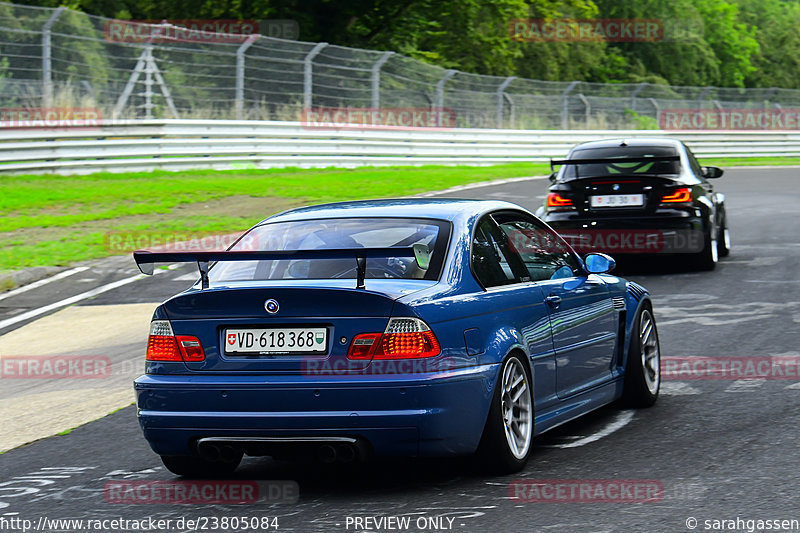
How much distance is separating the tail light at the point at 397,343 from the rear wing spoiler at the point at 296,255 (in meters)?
0.25

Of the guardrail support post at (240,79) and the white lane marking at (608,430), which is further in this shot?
the guardrail support post at (240,79)

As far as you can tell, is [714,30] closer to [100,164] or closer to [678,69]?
[678,69]

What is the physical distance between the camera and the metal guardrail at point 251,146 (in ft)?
75.6

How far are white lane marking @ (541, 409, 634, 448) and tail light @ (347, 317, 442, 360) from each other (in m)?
1.50

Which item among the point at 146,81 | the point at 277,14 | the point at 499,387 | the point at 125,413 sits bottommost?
the point at 125,413

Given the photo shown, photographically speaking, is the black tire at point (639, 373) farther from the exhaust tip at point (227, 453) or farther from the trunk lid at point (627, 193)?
the trunk lid at point (627, 193)

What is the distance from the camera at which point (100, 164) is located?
23.9m

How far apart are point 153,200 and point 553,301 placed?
14.9m

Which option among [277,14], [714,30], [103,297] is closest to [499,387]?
[103,297]

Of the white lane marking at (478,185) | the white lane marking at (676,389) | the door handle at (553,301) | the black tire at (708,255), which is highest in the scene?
the door handle at (553,301)

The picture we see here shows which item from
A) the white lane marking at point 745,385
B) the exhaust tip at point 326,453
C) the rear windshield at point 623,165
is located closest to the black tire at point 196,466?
the exhaust tip at point 326,453

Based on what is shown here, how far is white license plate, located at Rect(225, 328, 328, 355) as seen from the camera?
5.63 metres

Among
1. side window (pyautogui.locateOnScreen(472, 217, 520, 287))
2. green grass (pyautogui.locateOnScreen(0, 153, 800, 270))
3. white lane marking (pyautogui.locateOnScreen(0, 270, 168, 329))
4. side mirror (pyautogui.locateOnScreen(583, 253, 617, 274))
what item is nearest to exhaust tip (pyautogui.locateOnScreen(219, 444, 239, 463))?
side window (pyautogui.locateOnScreen(472, 217, 520, 287))

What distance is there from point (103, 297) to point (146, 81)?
541 inches
